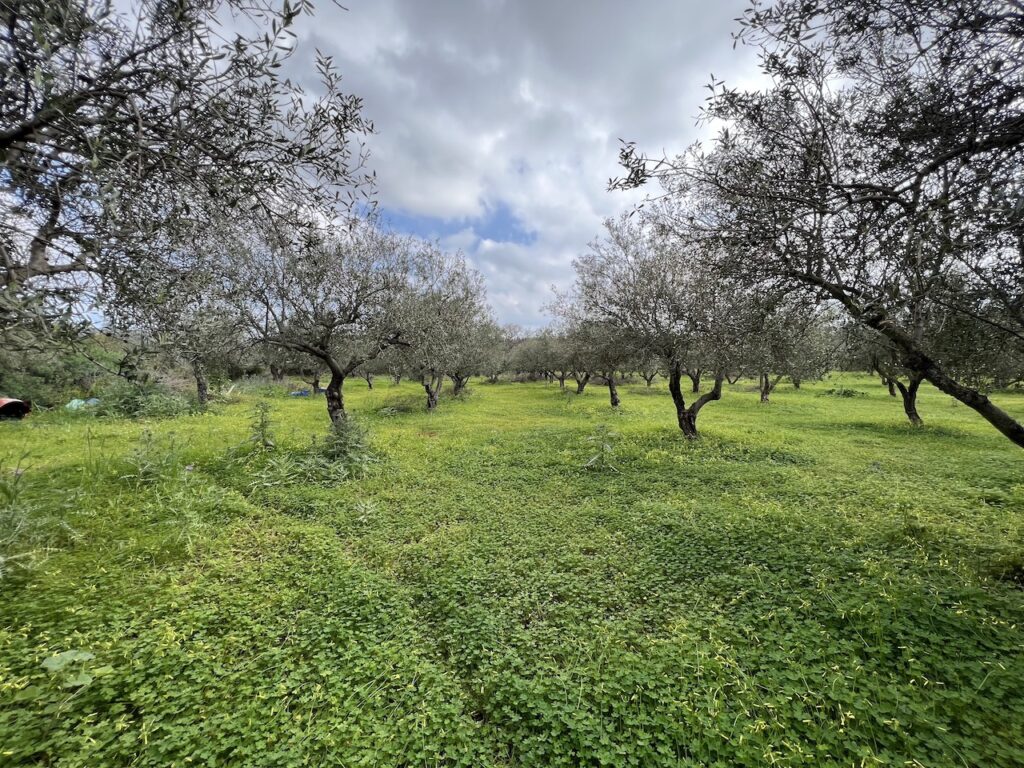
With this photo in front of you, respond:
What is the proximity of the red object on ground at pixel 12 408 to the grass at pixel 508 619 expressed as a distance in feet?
→ 37.4

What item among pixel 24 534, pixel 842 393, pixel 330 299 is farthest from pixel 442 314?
pixel 842 393

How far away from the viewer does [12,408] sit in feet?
58.4

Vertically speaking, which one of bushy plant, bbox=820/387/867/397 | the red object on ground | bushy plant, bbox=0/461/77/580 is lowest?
bushy plant, bbox=0/461/77/580

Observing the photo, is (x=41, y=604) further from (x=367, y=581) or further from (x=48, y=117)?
(x=48, y=117)

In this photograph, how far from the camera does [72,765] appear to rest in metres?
3.32

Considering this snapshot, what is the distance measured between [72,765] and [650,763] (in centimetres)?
486

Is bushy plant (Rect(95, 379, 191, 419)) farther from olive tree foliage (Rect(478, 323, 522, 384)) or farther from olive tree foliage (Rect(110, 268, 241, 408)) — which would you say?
olive tree foliage (Rect(478, 323, 522, 384))

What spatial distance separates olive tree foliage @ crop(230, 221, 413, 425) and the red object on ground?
45.8 ft

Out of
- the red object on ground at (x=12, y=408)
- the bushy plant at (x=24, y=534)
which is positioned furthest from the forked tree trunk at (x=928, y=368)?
the red object on ground at (x=12, y=408)

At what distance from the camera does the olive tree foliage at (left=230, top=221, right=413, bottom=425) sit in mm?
13070

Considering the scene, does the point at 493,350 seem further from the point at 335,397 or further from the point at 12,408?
the point at 12,408

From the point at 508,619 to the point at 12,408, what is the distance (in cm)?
2534

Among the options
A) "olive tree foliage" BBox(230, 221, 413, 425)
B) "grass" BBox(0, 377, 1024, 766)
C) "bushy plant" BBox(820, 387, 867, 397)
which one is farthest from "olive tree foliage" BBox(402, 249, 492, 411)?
"bushy plant" BBox(820, 387, 867, 397)

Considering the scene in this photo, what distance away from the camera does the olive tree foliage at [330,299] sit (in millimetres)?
13070
